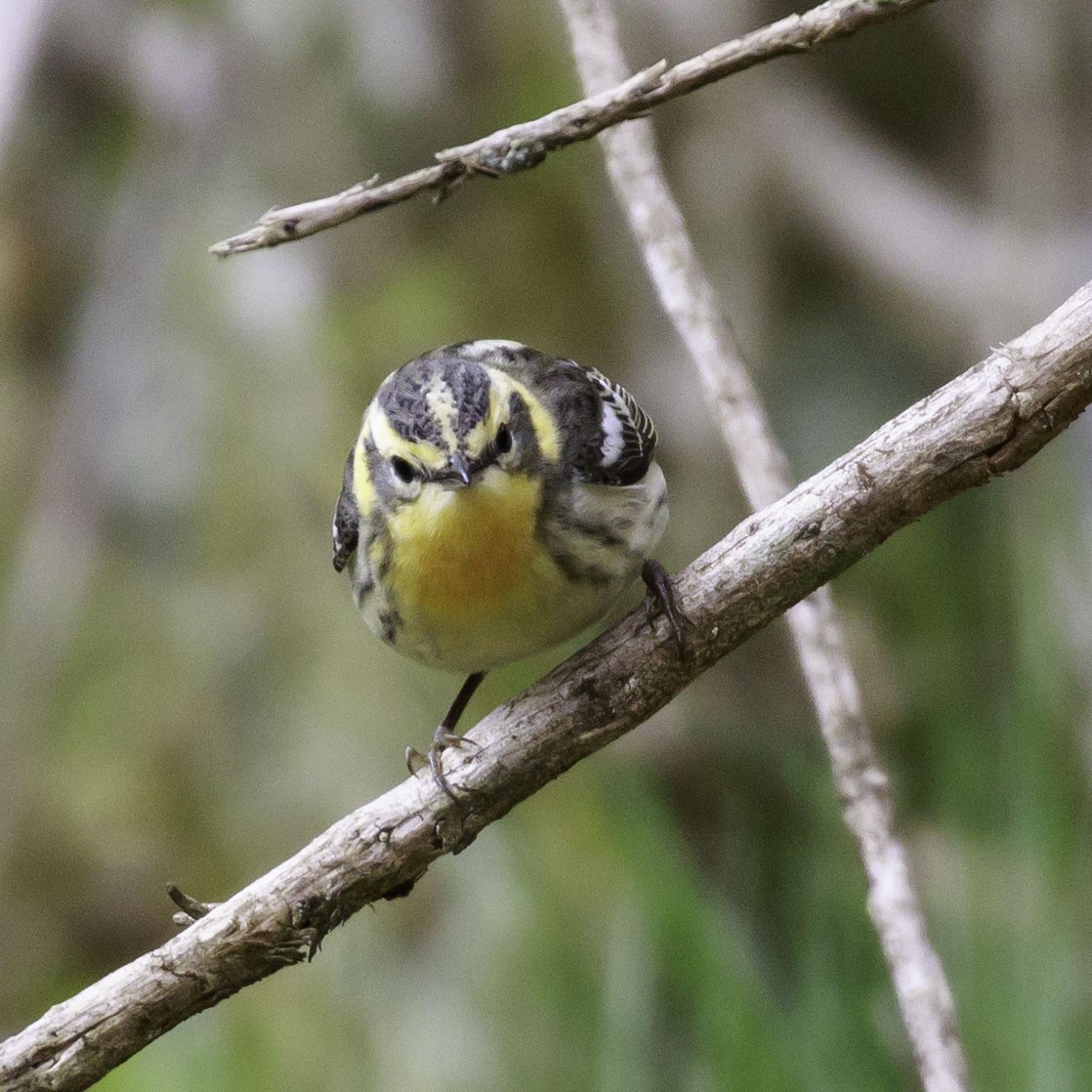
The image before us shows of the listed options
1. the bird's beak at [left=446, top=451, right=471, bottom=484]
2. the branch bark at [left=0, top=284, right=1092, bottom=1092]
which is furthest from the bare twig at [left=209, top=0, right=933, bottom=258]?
the bird's beak at [left=446, top=451, right=471, bottom=484]

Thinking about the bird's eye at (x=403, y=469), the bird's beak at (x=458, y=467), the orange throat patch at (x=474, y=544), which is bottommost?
the orange throat patch at (x=474, y=544)

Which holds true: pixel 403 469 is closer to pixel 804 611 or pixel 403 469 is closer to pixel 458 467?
pixel 458 467

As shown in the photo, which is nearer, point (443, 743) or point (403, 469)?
point (443, 743)

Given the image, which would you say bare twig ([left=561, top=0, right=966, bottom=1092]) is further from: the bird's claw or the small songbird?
the bird's claw

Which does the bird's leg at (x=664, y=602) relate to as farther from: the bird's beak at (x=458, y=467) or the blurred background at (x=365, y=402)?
the blurred background at (x=365, y=402)

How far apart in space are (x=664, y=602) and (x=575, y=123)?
0.82m

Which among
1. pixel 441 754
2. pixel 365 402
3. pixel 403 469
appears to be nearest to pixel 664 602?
pixel 441 754

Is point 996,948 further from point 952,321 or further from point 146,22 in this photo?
point 146,22

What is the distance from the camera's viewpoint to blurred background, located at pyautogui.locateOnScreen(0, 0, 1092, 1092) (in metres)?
4.90

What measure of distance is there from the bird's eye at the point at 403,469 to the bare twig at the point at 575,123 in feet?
2.75

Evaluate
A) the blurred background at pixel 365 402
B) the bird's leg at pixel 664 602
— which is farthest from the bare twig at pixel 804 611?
the blurred background at pixel 365 402

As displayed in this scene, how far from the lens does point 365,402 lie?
18.3ft

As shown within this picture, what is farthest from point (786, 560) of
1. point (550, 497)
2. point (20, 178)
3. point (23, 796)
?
point (20, 178)

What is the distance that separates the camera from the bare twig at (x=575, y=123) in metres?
2.21
